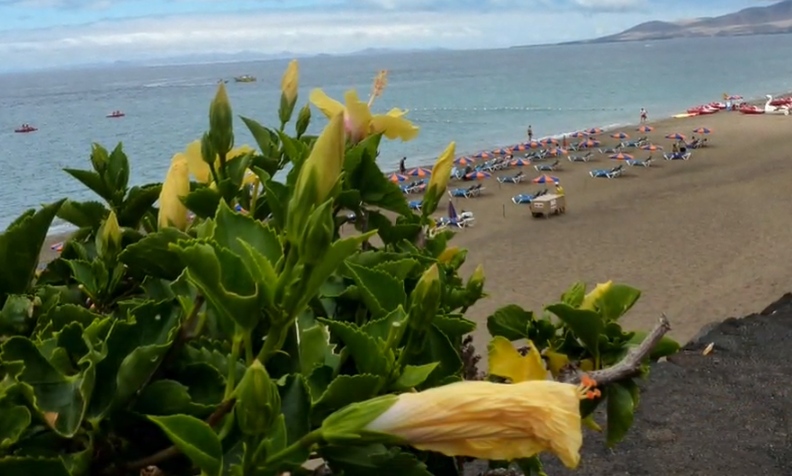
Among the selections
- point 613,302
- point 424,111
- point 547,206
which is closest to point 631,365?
point 613,302

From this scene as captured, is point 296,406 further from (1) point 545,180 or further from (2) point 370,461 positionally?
(1) point 545,180

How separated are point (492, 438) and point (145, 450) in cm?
39

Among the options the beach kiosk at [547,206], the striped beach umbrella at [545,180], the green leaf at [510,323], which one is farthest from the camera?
the striped beach umbrella at [545,180]

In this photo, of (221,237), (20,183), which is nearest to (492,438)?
(221,237)

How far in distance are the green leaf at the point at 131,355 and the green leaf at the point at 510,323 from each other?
565 mm

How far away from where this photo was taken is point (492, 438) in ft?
2.61

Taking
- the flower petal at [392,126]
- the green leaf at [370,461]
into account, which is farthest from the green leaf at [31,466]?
the flower petal at [392,126]

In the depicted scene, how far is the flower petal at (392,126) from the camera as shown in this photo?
4.65 feet

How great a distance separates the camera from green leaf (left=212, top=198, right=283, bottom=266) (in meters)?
0.90

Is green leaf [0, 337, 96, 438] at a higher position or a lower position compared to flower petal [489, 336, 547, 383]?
higher

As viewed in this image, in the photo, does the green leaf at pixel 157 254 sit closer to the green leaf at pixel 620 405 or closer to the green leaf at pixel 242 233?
the green leaf at pixel 242 233

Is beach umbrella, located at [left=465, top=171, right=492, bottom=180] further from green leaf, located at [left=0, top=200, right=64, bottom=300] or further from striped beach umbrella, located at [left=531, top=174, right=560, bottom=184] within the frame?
green leaf, located at [left=0, top=200, right=64, bottom=300]

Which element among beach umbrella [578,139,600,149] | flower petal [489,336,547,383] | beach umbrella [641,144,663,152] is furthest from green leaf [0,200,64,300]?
beach umbrella [578,139,600,149]

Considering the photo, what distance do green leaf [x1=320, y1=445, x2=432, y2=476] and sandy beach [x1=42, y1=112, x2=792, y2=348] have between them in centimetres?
979
